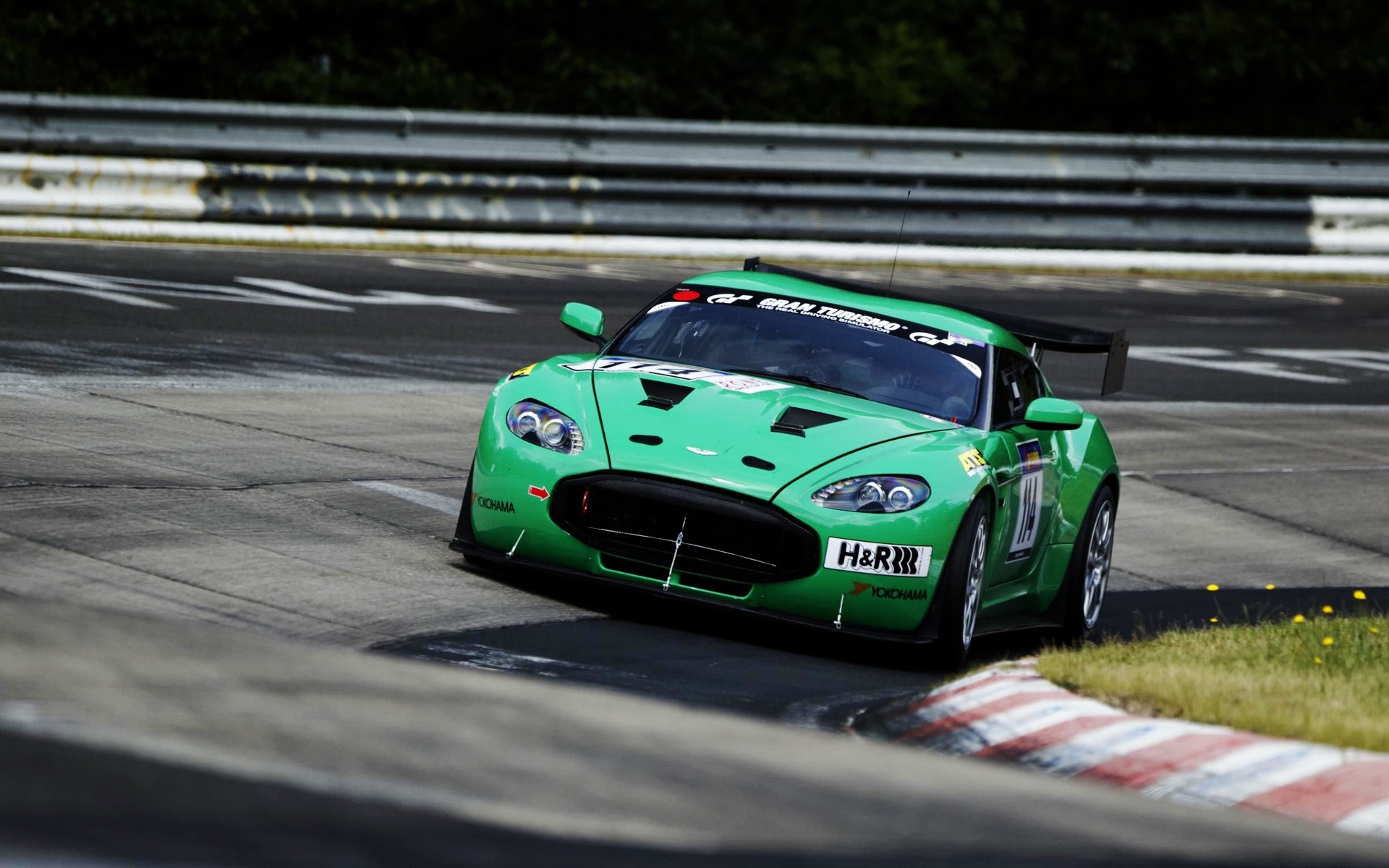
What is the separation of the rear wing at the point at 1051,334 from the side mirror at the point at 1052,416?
580 millimetres

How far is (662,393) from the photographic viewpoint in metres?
7.67

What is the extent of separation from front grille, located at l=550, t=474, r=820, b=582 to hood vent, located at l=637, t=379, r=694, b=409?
435 mm

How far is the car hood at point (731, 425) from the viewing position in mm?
7230

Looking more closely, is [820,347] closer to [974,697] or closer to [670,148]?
[974,697]

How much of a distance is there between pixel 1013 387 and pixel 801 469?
67.2 inches

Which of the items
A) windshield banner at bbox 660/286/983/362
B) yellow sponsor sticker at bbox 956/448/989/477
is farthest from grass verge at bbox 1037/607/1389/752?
windshield banner at bbox 660/286/983/362

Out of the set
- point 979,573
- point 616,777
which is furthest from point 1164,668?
point 616,777

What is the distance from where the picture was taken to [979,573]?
25.0ft

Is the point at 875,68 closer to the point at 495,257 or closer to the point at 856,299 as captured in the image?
the point at 495,257

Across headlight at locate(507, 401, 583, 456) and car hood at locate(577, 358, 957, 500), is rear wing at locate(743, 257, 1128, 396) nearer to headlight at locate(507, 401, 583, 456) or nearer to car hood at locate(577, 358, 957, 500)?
car hood at locate(577, 358, 957, 500)

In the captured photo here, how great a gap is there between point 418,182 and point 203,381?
802cm

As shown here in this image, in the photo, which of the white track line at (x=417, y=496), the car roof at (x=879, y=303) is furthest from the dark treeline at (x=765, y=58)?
the car roof at (x=879, y=303)

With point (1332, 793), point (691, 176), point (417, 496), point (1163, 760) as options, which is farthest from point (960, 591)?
point (691, 176)

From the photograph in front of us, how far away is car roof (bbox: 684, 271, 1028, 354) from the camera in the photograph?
8609 millimetres
